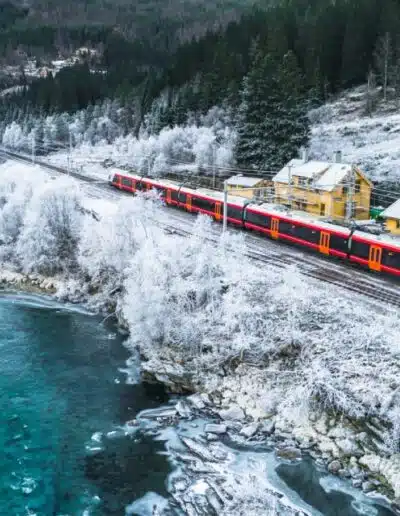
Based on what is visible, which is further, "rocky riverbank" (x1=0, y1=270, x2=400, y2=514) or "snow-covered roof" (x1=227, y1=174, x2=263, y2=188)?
"snow-covered roof" (x1=227, y1=174, x2=263, y2=188)

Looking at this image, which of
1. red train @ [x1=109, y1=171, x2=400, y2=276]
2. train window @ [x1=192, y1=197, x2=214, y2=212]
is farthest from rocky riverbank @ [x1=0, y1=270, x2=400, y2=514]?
train window @ [x1=192, y1=197, x2=214, y2=212]

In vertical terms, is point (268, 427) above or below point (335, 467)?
above

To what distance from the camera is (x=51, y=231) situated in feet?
153

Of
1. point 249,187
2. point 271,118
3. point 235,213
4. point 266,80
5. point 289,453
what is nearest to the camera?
point 289,453

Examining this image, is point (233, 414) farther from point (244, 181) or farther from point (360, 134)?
point (360, 134)

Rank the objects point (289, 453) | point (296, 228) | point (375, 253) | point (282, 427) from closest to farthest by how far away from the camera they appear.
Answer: point (289, 453) → point (282, 427) → point (375, 253) → point (296, 228)

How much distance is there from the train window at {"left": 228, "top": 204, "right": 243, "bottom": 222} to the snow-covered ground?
1451 cm

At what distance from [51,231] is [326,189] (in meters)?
22.9

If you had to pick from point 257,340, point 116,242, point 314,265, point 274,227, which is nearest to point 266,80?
point 274,227

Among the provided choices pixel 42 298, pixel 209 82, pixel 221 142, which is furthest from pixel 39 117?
pixel 42 298

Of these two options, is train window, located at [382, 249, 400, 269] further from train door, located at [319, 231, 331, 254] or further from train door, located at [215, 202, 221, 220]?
train door, located at [215, 202, 221, 220]

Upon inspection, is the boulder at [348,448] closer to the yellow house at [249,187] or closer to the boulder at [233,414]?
the boulder at [233,414]

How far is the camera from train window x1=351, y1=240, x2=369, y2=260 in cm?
3484

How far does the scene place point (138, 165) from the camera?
245 feet
